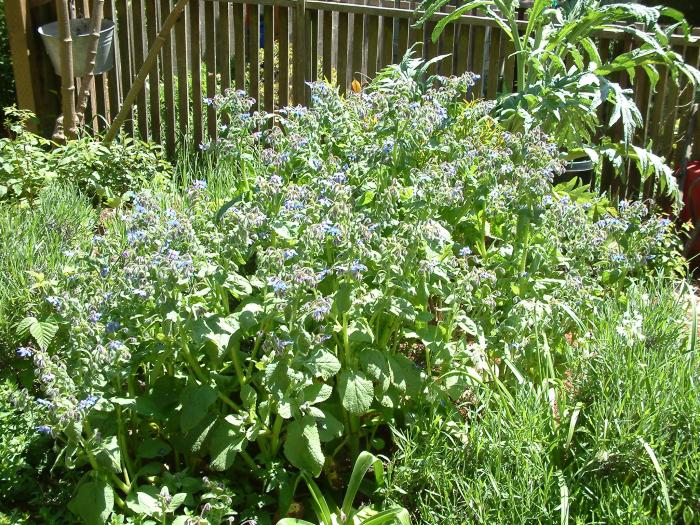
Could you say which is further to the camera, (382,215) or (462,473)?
(382,215)

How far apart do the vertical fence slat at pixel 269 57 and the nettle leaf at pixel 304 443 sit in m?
4.43

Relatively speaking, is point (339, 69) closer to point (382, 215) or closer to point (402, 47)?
point (402, 47)

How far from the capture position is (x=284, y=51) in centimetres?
705

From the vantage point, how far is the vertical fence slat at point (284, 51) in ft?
22.9

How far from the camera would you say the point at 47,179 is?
567 cm

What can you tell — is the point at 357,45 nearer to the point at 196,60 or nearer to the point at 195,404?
the point at 196,60

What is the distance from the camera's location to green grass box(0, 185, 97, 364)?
3.95 meters

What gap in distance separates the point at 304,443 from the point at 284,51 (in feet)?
15.1

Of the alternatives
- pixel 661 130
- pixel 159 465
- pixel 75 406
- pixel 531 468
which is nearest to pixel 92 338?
pixel 75 406

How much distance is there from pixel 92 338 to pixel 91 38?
4264 millimetres

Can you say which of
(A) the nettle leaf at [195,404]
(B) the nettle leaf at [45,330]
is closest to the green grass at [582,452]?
(A) the nettle leaf at [195,404]

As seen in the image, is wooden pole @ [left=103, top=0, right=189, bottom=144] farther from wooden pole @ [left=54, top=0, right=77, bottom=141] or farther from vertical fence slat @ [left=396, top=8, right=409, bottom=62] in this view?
vertical fence slat @ [left=396, top=8, right=409, bottom=62]

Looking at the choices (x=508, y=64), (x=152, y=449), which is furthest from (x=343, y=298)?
(x=508, y=64)

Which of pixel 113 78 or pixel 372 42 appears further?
pixel 113 78
